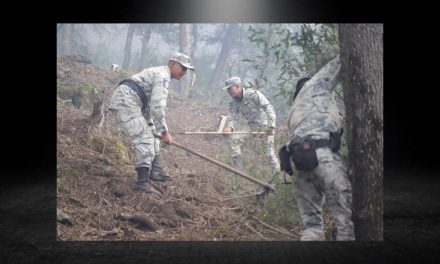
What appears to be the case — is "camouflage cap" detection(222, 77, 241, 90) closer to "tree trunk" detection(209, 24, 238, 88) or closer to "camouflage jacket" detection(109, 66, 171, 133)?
"tree trunk" detection(209, 24, 238, 88)

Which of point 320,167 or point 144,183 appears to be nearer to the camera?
point 320,167

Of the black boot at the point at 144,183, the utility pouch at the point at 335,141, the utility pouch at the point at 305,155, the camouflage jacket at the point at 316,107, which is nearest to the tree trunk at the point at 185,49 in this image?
the black boot at the point at 144,183

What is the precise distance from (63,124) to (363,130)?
2.81 meters

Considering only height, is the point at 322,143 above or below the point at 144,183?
above

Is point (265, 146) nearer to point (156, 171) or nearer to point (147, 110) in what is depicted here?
point (156, 171)

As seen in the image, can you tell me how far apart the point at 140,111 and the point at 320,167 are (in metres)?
1.78

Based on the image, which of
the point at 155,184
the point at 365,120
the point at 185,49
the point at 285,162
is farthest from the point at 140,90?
the point at 365,120

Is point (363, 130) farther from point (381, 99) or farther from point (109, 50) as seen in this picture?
point (109, 50)

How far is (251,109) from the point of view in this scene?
21.6 feet

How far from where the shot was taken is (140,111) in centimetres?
662

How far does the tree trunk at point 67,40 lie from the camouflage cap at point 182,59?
0.98 m

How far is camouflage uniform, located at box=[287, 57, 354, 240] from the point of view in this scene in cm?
638

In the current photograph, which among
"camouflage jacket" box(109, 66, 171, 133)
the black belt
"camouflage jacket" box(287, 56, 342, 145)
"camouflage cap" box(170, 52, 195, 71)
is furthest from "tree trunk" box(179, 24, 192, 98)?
the black belt
